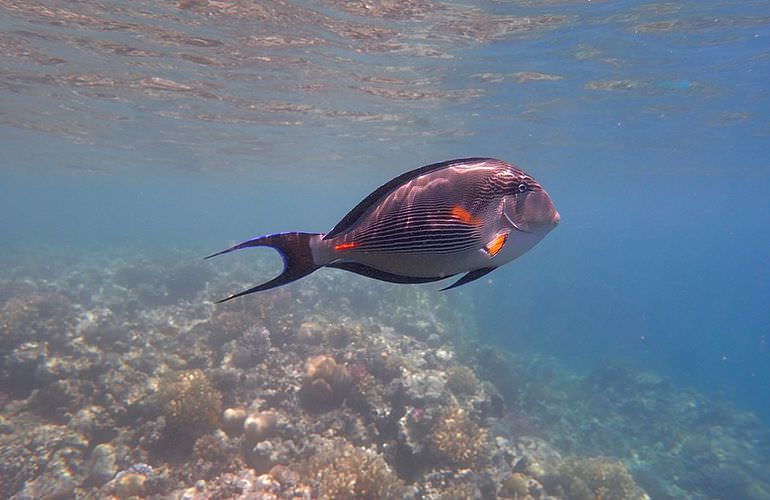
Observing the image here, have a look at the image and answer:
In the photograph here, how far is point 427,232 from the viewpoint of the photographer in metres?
1.40

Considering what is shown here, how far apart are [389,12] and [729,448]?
816 inches

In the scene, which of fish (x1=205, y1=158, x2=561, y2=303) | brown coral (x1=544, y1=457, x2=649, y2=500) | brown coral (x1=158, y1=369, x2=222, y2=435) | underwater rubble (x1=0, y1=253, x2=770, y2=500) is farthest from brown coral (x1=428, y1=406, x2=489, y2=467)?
fish (x1=205, y1=158, x2=561, y2=303)

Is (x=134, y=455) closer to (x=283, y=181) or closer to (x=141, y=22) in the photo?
(x=141, y=22)

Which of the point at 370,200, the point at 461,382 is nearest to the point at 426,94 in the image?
the point at 461,382

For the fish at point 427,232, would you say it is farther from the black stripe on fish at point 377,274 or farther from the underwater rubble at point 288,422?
the underwater rubble at point 288,422

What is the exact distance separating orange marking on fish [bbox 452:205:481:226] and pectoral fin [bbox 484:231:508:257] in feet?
0.25

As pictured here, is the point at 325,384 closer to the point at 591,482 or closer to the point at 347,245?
the point at 591,482

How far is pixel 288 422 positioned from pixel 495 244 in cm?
782

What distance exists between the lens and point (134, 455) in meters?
7.32

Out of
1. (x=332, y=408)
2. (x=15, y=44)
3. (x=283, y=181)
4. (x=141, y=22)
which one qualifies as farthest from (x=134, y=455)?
(x=283, y=181)

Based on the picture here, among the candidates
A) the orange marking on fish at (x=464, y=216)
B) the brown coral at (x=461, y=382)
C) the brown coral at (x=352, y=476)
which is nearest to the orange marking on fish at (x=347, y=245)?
the orange marking on fish at (x=464, y=216)

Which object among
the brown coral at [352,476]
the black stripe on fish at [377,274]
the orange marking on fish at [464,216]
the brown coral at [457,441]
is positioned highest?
the orange marking on fish at [464,216]

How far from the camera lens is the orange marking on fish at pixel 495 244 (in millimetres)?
1403

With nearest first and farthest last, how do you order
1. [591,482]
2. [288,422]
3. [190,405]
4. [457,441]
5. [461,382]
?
[190,405]
[457,441]
[288,422]
[591,482]
[461,382]
